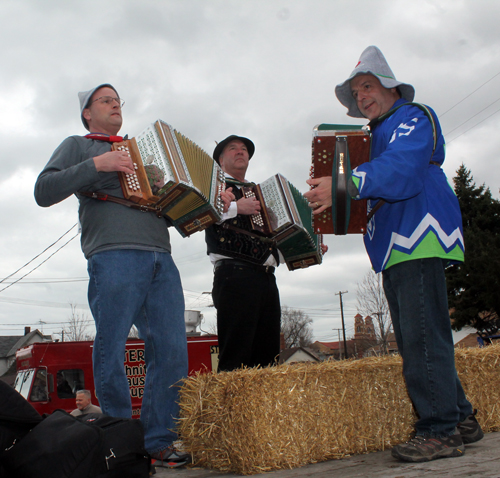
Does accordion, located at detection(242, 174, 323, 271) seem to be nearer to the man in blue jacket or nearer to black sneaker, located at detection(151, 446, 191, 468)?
the man in blue jacket

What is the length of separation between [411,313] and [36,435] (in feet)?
5.69

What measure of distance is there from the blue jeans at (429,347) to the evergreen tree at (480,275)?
23.5 m

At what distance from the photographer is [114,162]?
2.47 metres

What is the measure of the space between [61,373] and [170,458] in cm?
952

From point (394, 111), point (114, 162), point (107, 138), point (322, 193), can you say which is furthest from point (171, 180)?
point (394, 111)

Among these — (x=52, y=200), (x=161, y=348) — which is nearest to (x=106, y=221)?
(x=52, y=200)

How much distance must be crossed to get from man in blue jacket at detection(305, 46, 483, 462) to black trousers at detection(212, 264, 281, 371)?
102 cm

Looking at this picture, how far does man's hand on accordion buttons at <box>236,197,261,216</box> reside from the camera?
3398 millimetres

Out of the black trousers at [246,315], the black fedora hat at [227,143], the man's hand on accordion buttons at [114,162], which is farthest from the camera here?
the black fedora hat at [227,143]

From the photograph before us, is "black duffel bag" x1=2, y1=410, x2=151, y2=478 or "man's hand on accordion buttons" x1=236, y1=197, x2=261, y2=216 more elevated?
"man's hand on accordion buttons" x1=236, y1=197, x2=261, y2=216

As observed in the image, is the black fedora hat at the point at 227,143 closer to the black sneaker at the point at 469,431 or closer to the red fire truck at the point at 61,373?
the black sneaker at the point at 469,431

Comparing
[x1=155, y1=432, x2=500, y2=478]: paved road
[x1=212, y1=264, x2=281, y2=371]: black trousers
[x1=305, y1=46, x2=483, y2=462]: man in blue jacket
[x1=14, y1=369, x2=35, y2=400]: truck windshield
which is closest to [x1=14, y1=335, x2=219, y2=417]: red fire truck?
[x1=14, y1=369, x2=35, y2=400]: truck windshield

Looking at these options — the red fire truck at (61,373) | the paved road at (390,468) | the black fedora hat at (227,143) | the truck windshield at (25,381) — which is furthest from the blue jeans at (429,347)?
the truck windshield at (25,381)

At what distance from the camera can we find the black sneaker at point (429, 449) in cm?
205
